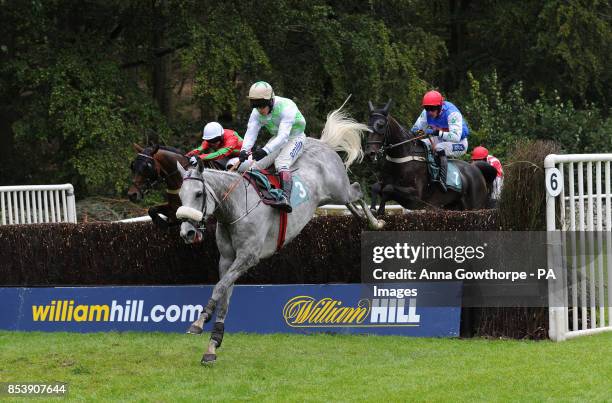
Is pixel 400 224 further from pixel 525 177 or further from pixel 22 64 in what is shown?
pixel 22 64

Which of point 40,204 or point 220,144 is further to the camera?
point 40,204

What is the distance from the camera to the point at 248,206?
31.8ft

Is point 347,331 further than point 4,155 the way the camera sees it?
No

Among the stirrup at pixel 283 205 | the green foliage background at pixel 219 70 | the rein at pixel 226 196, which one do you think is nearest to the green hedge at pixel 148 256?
the stirrup at pixel 283 205

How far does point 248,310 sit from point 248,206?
161 centimetres

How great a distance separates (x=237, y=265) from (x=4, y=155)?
13868mm

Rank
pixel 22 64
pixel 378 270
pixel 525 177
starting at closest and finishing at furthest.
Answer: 1. pixel 525 177
2. pixel 378 270
3. pixel 22 64

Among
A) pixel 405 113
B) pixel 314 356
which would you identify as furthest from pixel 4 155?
pixel 314 356

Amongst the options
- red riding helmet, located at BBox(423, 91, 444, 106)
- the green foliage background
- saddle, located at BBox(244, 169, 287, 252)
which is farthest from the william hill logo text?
the green foliage background

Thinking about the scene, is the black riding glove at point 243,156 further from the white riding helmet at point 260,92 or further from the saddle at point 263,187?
the white riding helmet at point 260,92

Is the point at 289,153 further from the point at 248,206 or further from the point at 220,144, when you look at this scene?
the point at 220,144

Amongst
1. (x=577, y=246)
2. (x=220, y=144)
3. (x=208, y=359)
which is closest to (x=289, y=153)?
(x=220, y=144)

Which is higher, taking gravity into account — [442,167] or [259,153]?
[442,167]

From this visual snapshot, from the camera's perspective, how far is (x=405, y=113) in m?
21.7
